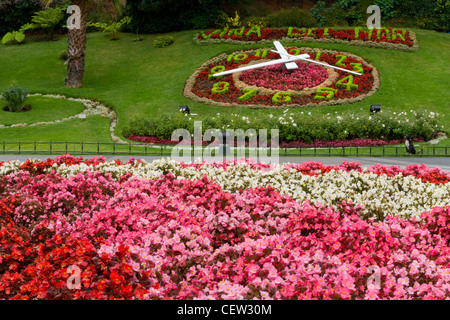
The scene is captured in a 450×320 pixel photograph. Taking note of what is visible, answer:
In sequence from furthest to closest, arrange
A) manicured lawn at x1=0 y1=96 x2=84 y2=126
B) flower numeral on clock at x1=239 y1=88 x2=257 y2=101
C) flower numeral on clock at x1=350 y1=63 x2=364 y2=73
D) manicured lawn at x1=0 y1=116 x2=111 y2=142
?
flower numeral on clock at x1=350 y1=63 x2=364 y2=73
flower numeral on clock at x1=239 y1=88 x2=257 y2=101
manicured lawn at x1=0 y1=96 x2=84 y2=126
manicured lawn at x1=0 y1=116 x2=111 y2=142

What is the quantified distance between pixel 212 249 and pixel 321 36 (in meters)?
32.3

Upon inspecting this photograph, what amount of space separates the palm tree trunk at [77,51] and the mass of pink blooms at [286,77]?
994 centimetres

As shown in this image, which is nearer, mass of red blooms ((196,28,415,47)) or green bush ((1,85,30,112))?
green bush ((1,85,30,112))

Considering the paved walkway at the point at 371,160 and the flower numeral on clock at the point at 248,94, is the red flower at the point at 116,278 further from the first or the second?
the flower numeral on clock at the point at 248,94

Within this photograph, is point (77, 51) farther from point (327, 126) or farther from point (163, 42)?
point (327, 126)

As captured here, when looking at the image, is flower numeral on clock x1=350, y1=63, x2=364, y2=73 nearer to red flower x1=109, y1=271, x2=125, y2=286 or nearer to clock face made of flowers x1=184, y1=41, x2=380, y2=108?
clock face made of flowers x1=184, y1=41, x2=380, y2=108

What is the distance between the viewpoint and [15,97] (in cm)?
2938

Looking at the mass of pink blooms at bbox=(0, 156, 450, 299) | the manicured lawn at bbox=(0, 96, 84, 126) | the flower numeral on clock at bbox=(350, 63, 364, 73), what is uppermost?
the mass of pink blooms at bbox=(0, 156, 450, 299)

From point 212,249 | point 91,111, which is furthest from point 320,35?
point 212,249

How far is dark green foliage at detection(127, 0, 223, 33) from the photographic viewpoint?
1635 inches

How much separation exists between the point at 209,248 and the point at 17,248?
2795 millimetres

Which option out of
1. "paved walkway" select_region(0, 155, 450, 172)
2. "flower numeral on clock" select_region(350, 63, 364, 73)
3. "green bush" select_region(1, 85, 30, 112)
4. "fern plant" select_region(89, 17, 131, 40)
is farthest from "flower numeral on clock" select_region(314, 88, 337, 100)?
"fern plant" select_region(89, 17, 131, 40)

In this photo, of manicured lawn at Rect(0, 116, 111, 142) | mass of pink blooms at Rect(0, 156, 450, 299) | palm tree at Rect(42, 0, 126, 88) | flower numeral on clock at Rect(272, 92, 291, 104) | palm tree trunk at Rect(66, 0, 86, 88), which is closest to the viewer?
mass of pink blooms at Rect(0, 156, 450, 299)

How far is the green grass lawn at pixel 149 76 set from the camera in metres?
27.9
